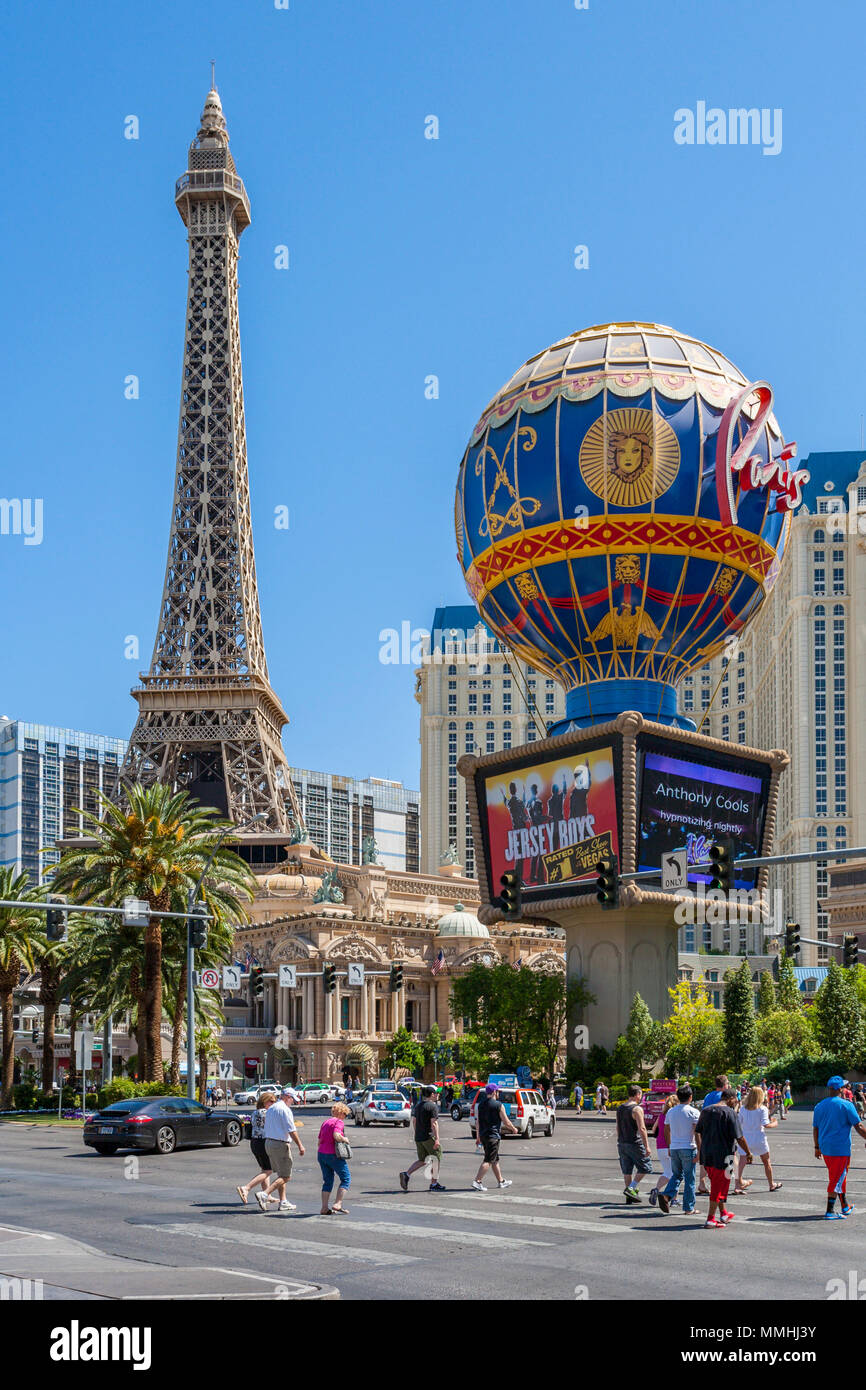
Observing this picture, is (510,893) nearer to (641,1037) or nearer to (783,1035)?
(641,1037)

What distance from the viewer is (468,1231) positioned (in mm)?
17859

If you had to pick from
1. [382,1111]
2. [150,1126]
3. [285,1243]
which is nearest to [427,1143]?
[285,1243]

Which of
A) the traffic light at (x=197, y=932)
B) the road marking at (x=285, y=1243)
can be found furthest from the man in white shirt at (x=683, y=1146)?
the traffic light at (x=197, y=932)

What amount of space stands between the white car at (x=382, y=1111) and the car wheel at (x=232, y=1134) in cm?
1429

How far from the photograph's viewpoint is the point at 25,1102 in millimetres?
60469

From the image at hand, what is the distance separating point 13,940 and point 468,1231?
43.1 metres

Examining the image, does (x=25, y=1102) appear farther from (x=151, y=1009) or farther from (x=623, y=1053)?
(x=623, y=1053)

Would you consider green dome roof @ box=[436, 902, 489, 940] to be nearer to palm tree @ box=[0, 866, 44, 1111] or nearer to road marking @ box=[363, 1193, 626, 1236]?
palm tree @ box=[0, 866, 44, 1111]

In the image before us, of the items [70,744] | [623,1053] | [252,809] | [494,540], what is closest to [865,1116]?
[623,1053]

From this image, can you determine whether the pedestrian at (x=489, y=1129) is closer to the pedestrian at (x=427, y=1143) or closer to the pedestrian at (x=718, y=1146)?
the pedestrian at (x=427, y=1143)

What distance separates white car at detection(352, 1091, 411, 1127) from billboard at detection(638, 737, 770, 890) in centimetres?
1355

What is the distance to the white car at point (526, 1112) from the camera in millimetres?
39281

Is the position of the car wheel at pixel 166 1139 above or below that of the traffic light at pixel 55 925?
below

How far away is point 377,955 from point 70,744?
92.3m
